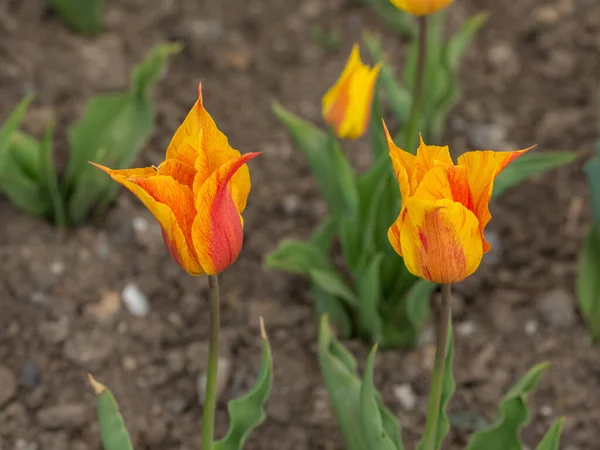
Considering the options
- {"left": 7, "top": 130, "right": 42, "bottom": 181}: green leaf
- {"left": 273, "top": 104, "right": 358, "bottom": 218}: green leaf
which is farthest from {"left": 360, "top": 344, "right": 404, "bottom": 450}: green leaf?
{"left": 7, "top": 130, "right": 42, "bottom": 181}: green leaf

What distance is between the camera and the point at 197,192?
1.27 m

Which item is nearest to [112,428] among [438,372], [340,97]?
[438,372]

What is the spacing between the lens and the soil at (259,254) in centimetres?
212

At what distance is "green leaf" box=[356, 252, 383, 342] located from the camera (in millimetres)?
2020

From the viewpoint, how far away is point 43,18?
299 centimetres

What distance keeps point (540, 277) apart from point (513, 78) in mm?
882

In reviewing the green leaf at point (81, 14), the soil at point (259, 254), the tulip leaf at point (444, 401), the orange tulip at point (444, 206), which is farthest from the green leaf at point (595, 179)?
the green leaf at point (81, 14)

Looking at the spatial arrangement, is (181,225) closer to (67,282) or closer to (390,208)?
(390,208)

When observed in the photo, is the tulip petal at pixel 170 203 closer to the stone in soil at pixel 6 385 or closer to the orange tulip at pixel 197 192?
the orange tulip at pixel 197 192

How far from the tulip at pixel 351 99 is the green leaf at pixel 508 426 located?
62 cm

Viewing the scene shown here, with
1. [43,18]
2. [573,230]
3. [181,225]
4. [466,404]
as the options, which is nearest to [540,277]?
[573,230]

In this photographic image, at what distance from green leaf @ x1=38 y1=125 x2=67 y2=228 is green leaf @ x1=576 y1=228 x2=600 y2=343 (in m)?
Result: 1.33

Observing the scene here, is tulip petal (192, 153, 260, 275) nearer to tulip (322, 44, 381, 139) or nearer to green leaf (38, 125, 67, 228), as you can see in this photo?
tulip (322, 44, 381, 139)

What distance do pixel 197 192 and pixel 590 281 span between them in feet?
4.51
